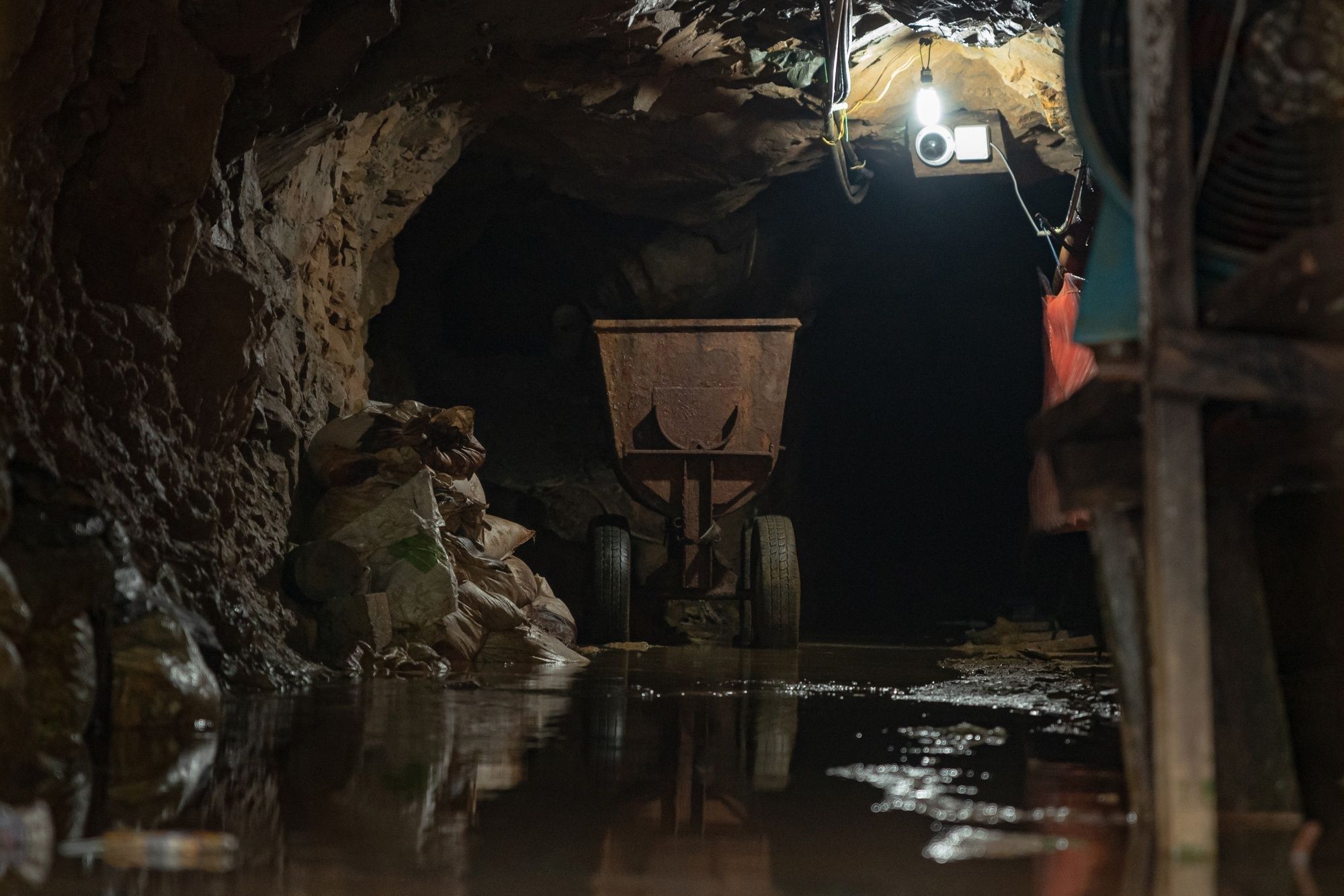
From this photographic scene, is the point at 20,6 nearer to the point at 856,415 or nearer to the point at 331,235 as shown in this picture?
the point at 331,235

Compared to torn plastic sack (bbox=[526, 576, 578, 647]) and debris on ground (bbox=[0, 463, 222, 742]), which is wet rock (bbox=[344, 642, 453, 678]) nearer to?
torn plastic sack (bbox=[526, 576, 578, 647])

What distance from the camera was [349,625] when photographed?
4953 mm

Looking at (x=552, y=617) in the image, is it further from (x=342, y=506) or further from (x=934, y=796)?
(x=934, y=796)

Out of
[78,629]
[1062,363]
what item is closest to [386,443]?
[78,629]

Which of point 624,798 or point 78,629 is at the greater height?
point 78,629

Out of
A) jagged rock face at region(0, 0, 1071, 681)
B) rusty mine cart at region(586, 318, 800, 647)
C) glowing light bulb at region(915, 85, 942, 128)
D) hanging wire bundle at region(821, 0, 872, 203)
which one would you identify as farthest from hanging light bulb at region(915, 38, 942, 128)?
rusty mine cart at region(586, 318, 800, 647)

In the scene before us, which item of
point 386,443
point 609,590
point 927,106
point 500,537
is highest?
point 927,106

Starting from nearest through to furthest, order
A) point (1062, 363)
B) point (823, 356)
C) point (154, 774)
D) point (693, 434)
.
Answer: point (154, 774)
point (1062, 363)
point (693, 434)
point (823, 356)

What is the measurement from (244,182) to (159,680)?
274cm

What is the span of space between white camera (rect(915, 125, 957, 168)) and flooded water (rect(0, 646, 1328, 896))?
4871mm

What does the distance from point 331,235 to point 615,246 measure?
13.5 ft

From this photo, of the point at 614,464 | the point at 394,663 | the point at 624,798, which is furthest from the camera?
the point at 614,464

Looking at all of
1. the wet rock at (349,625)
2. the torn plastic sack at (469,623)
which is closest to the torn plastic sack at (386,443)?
the torn plastic sack at (469,623)

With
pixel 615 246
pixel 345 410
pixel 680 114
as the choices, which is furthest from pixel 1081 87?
pixel 615 246
